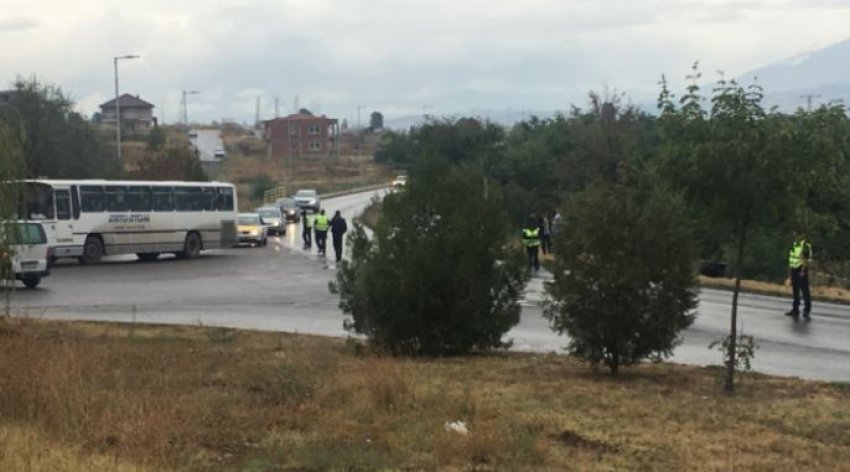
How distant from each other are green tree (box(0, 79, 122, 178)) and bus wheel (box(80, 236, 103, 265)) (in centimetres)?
1407

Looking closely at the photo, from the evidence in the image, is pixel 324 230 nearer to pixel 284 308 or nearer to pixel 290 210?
pixel 284 308

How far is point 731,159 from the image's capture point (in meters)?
11.0

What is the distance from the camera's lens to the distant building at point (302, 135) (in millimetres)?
156750

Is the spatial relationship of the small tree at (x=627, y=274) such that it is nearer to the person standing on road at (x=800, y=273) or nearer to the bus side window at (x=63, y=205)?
the person standing on road at (x=800, y=273)

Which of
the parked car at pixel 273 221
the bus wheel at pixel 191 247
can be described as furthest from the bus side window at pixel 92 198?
the parked car at pixel 273 221

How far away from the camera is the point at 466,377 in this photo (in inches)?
475

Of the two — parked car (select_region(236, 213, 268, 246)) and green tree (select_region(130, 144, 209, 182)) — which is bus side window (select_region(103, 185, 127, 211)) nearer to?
parked car (select_region(236, 213, 268, 246))

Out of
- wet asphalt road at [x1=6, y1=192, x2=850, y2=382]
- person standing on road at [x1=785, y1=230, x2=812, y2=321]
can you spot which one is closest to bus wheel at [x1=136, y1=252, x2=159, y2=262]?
wet asphalt road at [x1=6, y1=192, x2=850, y2=382]

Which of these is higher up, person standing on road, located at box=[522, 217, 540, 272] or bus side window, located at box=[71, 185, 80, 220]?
bus side window, located at box=[71, 185, 80, 220]

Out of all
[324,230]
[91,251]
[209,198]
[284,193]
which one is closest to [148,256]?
[209,198]

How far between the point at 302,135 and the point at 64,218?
12630 centimetres

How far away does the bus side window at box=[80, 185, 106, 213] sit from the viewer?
116 ft

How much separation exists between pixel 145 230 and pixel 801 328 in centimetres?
2454

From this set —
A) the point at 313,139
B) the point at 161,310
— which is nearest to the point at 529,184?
the point at 161,310
